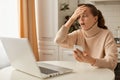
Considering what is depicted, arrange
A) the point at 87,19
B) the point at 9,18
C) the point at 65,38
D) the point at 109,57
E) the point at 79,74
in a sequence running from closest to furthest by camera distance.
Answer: the point at 79,74 → the point at 109,57 → the point at 87,19 → the point at 65,38 → the point at 9,18

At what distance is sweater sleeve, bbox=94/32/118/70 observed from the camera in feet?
5.75

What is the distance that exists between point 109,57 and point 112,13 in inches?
81.3

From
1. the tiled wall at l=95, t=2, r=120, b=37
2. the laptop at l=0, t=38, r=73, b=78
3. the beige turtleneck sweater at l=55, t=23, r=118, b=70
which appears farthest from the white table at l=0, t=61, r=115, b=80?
the tiled wall at l=95, t=2, r=120, b=37

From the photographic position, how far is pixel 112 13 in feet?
12.3

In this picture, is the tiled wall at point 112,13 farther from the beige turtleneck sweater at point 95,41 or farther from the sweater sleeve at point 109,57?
the sweater sleeve at point 109,57

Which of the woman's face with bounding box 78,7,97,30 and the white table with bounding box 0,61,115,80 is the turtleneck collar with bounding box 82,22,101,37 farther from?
the white table with bounding box 0,61,115,80

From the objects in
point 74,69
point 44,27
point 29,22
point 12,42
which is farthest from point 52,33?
point 12,42

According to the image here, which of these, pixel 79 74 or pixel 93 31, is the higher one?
pixel 93 31

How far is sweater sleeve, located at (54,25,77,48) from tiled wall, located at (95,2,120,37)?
166 centimetres

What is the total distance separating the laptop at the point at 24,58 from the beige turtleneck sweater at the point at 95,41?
1.31 ft

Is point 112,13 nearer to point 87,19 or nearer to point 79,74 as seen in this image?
point 87,19

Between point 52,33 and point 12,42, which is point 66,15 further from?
point 12,42

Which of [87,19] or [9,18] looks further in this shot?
[9,18]

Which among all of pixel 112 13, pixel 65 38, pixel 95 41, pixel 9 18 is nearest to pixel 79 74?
pixel 95 41
